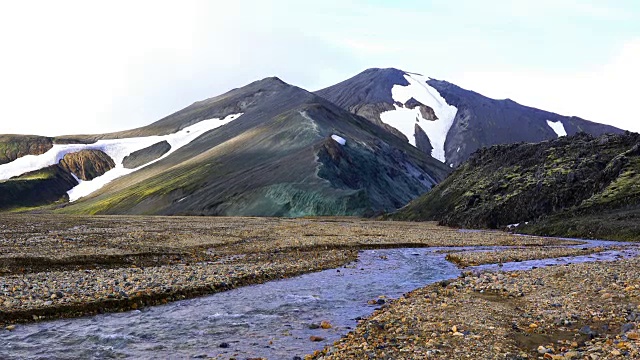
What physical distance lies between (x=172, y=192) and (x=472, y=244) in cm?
10928

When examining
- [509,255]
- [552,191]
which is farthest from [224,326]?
[552,191]

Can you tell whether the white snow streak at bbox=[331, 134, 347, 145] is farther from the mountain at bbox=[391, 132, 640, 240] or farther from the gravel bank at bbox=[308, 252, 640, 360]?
the gravel bank at bbox=[308, 252, 640, 360]

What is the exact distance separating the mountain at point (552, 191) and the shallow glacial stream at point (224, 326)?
136 feet

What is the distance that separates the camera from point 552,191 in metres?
71.0

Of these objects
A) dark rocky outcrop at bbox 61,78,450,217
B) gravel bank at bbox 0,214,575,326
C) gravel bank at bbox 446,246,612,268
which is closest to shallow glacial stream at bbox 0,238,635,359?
gravel bank at bbox 0,214,575,326

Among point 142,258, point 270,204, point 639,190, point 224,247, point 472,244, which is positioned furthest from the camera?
point 270,204

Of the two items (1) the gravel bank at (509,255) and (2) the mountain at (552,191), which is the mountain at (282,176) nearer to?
(2) the mountain at (552,191)

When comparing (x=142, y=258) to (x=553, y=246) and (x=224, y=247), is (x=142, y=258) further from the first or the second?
(x=553, y=246)

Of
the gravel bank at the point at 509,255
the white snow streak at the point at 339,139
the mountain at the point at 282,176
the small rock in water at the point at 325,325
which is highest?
the white snow streak at the point at 339,139

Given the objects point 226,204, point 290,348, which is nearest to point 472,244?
point 290,348

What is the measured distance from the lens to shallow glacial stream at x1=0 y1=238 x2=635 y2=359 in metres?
16.0

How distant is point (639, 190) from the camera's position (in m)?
59.8

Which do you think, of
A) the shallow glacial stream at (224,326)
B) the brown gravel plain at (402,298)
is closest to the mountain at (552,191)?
the brown gravel plain at (402,298)

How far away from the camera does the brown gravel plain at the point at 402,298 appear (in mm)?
15000
